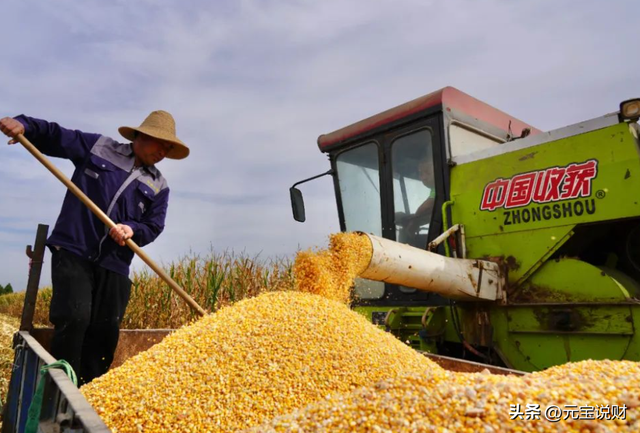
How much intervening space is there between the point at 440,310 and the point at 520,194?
3.52 ft

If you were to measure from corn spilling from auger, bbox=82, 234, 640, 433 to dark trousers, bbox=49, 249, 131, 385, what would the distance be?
65 cm

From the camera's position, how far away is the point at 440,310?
3879 millimetres

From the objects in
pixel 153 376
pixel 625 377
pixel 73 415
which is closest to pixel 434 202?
pixel 625 377

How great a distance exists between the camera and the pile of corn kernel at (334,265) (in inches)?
112

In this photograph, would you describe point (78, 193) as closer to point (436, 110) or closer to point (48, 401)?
point (48, 401)

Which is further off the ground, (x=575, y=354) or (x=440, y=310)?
(x=440, y=310)

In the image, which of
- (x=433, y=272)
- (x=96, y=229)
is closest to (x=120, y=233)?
(x=96, y=229)

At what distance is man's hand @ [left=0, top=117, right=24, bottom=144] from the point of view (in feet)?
8.82

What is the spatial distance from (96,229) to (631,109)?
3.29 m

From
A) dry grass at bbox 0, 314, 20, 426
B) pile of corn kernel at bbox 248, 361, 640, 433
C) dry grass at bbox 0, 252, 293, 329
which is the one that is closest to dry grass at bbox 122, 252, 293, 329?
dry grass at bbox 0, 252, 293, 329

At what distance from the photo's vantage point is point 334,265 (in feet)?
9.61

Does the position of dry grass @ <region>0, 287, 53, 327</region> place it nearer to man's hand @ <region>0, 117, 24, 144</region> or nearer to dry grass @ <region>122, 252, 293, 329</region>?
dry grass @ <region>122, 252, 293, 329</region>

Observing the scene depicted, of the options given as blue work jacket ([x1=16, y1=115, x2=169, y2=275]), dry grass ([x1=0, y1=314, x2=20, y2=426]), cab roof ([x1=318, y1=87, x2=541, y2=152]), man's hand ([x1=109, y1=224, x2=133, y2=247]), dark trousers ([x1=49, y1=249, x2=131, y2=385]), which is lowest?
dry grass ([x1=0, y1=314, x2=20, y2=426])

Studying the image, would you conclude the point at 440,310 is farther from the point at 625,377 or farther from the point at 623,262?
the point at 625,377
